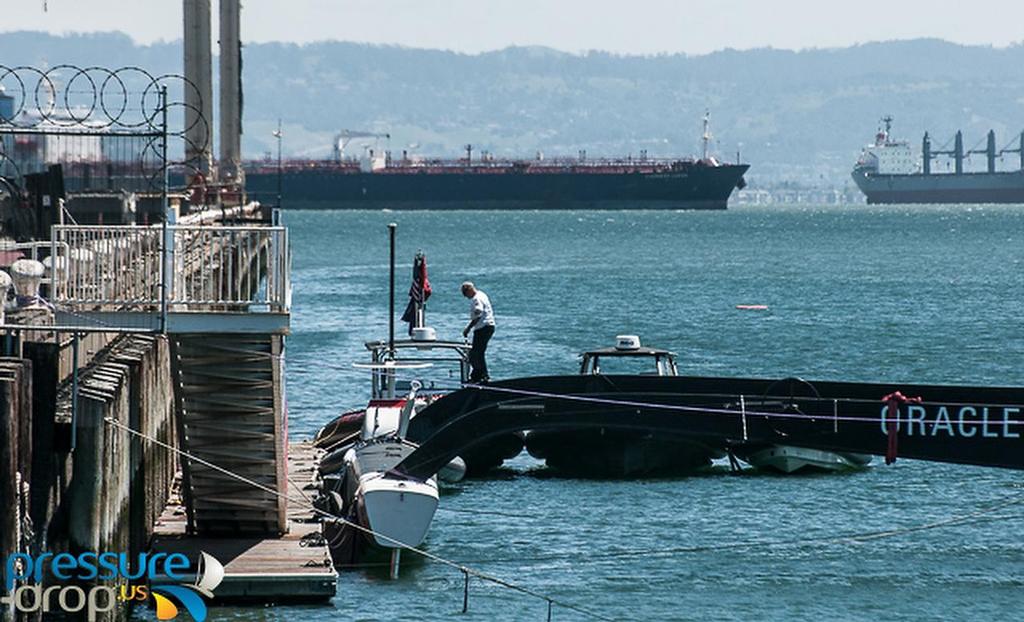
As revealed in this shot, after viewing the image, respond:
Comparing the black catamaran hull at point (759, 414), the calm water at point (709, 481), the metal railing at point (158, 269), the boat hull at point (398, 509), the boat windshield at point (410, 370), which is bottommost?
the calm water at point (709, 481)

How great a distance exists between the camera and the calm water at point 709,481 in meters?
22.2

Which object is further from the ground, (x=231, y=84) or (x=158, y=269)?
(x=231, y=84)

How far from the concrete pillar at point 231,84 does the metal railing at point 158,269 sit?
63.3 m

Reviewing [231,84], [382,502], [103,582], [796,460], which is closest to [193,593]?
[103,582]

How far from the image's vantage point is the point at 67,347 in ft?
61.1

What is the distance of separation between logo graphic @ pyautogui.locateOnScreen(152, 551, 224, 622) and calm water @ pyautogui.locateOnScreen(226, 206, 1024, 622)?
28cm

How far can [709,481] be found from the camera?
30.6 meters

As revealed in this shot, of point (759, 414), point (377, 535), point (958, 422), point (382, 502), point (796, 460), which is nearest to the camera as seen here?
point (958, 422)

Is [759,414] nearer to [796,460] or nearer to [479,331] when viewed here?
[479,331]

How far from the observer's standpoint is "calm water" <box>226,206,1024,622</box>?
875 inches

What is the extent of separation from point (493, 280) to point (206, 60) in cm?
2230

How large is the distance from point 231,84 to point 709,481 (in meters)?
57.8

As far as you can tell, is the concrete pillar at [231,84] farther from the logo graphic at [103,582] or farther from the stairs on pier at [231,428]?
the logo graphic at [103,582]

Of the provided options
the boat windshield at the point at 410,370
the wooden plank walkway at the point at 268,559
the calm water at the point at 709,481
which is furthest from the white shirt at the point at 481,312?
the wooden plank walkway at the point at 268,559
